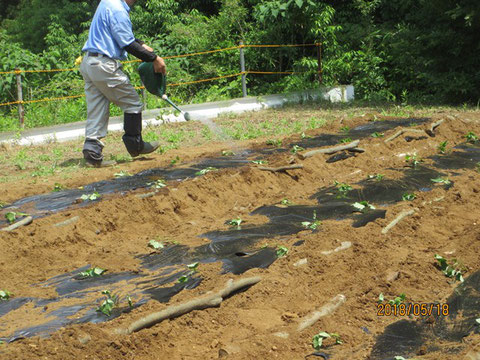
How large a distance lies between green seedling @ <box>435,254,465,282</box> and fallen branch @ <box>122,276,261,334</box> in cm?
140

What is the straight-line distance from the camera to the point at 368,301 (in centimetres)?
432

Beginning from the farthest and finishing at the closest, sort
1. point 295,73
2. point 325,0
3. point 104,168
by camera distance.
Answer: point 325,0
point 295,73
point 104,168

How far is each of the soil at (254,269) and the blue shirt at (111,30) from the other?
1850 mm

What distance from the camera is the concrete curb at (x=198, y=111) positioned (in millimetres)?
11398

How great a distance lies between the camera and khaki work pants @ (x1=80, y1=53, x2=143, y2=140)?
348 inches

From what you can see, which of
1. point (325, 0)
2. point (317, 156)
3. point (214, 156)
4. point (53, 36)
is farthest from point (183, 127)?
point (53, 36)

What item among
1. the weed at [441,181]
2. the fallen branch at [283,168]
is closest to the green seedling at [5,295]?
the fallen branch at [283,168]

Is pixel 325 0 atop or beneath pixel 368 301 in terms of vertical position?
atop

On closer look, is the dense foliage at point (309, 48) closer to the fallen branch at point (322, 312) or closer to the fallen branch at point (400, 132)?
the fallen branch at point (400, 132)

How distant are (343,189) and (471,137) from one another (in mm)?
3503

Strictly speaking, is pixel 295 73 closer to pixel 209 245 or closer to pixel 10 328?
pixel 209 245

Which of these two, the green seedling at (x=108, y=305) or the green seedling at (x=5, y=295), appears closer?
the green seedling at (x=108, y=305)

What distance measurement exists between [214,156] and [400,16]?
959cm
